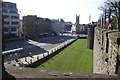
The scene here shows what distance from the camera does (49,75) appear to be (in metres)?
4.55

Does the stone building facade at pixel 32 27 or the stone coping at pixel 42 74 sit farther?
the stone building facade at pixel 32 27

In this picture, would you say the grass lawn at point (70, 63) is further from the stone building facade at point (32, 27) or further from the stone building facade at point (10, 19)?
the stone building facade at point (32, 27)

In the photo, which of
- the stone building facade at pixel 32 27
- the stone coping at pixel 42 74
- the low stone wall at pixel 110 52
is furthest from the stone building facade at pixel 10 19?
the stone coping at pixel 42 74

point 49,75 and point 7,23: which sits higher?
point 7,23

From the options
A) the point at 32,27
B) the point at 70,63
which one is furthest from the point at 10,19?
the point at 70,63

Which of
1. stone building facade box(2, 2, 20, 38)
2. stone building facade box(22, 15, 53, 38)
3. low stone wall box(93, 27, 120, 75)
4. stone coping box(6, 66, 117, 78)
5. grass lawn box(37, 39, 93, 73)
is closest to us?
stone coping box(6, 66, 117, 78)

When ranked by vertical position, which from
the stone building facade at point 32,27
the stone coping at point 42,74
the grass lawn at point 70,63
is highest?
the stone building facade at point 32,27

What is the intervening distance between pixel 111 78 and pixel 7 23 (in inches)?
2276

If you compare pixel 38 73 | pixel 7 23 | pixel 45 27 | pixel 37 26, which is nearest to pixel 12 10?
pixel 7 23

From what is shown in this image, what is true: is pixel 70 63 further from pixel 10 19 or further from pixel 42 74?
pixel 10 19

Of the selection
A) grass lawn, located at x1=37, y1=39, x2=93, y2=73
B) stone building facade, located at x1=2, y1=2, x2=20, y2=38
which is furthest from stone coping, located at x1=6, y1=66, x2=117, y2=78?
stone building facade, located at x1=2, y1=2, x2=20, y2=38

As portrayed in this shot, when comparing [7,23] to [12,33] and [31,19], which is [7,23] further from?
[31,19]

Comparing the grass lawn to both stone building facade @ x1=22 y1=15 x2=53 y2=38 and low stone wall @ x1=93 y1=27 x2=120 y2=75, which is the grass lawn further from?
stone building facade @ x1=22 y1=15 x2=53 y2=38

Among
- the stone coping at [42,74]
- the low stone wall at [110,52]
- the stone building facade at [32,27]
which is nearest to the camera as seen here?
the stone coping at [42,74]
